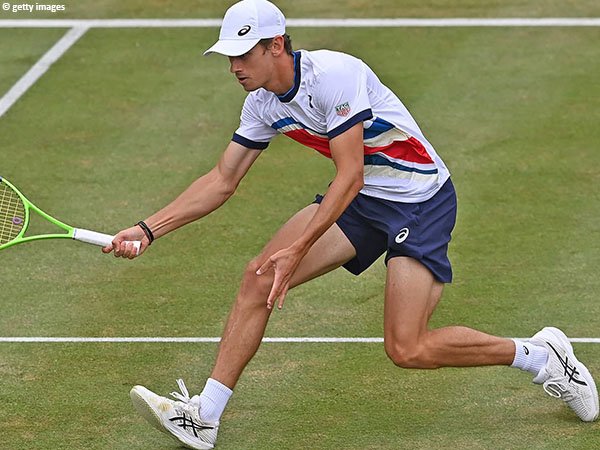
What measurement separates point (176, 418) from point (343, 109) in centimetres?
178

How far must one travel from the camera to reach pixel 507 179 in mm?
12430

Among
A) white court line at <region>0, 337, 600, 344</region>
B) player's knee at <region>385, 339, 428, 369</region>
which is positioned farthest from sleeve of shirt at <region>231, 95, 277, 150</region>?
white court line at <region>0, 337, 600, 344</region>

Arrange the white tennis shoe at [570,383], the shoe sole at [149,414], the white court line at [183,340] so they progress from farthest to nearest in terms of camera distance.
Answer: the white court line at [183,340] < the white tennis shoe at [570,383] < the shoe sole at [149,414]

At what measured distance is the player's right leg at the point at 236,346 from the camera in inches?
308

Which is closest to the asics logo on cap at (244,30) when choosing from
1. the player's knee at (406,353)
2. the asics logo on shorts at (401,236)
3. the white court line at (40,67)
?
the asics logo on shorts at (401,236)

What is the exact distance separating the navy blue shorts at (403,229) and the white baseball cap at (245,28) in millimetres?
985

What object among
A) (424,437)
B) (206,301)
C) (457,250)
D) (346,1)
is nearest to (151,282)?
(206,301)

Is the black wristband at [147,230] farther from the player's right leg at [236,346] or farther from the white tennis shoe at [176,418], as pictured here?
the white tennis shoe at [176,418]

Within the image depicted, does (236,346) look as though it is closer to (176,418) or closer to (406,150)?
(176,418)

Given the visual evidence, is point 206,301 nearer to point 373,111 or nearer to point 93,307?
point 93,307

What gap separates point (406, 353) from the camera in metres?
7.83

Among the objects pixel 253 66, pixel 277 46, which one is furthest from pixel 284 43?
pixel 253 66

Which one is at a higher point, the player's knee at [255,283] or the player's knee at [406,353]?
the player's knee at [255,283]

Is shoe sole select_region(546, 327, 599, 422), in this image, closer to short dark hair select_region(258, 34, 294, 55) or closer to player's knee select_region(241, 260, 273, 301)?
player's knee select_region(241, 260, 273, 301)
